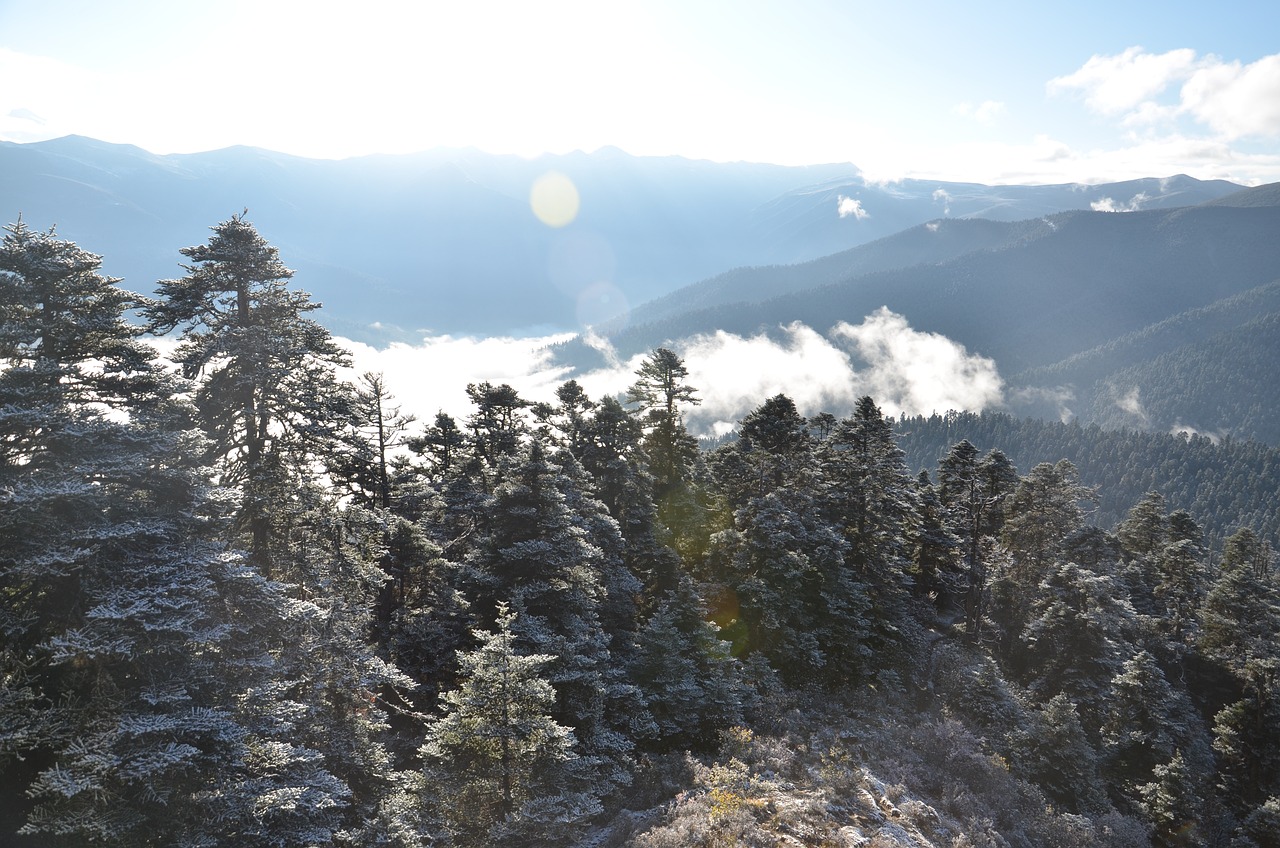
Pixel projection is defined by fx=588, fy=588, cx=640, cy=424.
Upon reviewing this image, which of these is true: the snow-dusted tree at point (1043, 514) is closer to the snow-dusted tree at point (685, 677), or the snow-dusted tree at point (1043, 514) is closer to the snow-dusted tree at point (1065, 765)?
the snow-dusted tree at point (1065, 765)

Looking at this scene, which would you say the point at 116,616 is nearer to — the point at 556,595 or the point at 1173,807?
the point at 556,595

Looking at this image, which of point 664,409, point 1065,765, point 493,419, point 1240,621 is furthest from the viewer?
point 1240,621

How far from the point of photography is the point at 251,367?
2086 cm

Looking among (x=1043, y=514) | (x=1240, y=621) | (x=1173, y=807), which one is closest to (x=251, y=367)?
(x=1173, y=807)

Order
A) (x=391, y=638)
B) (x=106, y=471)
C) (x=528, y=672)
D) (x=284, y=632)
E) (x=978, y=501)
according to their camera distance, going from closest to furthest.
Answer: (x=106, y=471)
(x=284, y=632)
(x=528, y=672)
(x=391, y=638)
(x=978, y=501)

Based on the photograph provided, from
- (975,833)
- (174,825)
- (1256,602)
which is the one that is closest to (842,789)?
(975,833)

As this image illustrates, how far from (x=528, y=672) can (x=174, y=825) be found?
28.7ft

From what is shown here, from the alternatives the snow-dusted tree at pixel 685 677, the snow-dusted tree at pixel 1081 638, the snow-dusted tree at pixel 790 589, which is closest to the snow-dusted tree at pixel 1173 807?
the snow-dusted tree at pixel 1081 638

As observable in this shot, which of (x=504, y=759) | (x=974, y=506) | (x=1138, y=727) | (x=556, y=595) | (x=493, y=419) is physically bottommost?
(x=1138, y=727)

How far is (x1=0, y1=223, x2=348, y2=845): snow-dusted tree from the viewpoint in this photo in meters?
12.5

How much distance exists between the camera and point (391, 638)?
25.3 m

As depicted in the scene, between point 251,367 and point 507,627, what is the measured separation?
42.4 feet

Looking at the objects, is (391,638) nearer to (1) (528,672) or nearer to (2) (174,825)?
(1) (528,672)

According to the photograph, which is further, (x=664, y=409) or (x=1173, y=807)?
(x=664, y=409)
